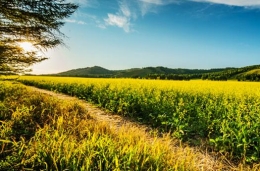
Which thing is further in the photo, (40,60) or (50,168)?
(40,60)

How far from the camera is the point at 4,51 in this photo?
852 centimetres

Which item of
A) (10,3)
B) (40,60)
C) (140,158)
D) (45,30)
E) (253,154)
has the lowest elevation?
(253,154)

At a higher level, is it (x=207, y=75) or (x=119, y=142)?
(x=119, y=142)

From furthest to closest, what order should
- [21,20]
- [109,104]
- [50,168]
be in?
[109,104] → [21,20] → [50,168]

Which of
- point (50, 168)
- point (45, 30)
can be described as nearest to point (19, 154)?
point (50, 168)

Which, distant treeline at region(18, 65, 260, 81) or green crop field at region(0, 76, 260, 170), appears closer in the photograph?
green crop field at region(0, 76, 260, 170)

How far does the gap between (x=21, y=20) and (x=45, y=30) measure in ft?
3.37

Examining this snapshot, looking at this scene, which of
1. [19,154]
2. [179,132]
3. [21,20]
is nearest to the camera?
[19,154]

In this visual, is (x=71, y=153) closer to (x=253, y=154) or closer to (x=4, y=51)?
(x=253, y=154)

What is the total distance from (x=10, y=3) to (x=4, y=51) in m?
1.65

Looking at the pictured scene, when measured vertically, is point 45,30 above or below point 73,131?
above

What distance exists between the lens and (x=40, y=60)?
9758 millimetres

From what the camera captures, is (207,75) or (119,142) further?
(207,75)

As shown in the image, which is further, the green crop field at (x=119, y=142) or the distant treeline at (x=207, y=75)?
the distant treeline at (x=207, y=75)
